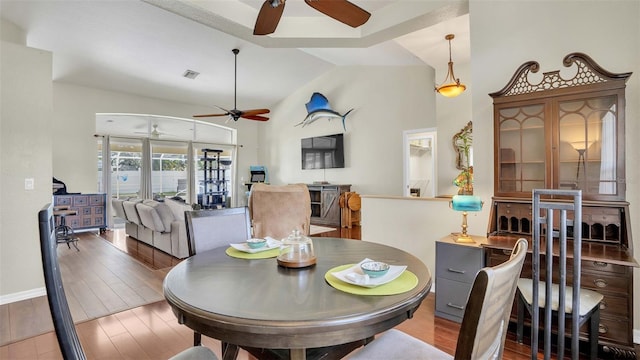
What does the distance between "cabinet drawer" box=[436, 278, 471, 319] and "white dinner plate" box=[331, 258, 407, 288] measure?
141 centimetres

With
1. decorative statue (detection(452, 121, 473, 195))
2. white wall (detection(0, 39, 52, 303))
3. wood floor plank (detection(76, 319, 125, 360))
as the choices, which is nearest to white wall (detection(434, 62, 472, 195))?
decorative statue (detection(452, 121, 473, 195))

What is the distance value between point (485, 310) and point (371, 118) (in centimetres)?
657

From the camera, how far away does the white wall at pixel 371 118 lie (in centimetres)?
634

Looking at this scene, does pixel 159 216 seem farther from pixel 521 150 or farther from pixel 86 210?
pixel 521 150

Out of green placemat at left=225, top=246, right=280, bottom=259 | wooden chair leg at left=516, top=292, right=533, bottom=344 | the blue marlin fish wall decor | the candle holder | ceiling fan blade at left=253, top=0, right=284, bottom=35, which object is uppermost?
the blue marlin fish wall decor

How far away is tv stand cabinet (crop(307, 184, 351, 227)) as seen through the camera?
23.5 feet

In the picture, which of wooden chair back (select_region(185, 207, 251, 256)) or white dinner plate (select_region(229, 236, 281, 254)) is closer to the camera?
white dinner plate (select_region(229, 236, 281, 254))

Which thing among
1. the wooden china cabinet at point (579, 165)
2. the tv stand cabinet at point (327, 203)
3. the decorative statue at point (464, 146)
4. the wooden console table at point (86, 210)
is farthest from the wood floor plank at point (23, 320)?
the decorative statue at point (464, 146)

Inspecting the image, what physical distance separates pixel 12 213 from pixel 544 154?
4.84 metres

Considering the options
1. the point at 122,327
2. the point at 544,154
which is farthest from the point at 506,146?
the point at 122,327

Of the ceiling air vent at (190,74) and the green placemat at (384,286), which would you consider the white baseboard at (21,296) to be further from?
the ceiling air vent at (190,74)

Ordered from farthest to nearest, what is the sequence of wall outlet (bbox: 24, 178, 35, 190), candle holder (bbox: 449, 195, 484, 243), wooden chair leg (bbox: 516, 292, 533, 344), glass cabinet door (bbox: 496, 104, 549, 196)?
1. wall outlet (bbox: 24, 178, 35, 190)
2. candle holder (bbox: 449, 195, 484, 243)
3. glass cabinet door (bbox: 496, 104, 549, 196)
4. wooden chair leg (bbox: 516, 292, 533, 344)

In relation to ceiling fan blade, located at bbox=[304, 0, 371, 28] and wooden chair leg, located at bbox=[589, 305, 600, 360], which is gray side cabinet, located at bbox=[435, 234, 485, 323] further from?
ceiling fan blade, located at bbox=[304, 0, 371, 28]

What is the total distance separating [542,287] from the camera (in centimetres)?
202
